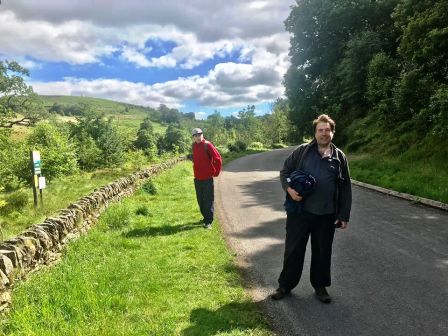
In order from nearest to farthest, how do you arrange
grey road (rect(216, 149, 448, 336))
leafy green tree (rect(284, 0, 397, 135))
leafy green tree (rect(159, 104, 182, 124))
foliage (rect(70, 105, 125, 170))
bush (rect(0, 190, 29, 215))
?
1. grey road (rect(216, 149, 448, 336))
2. bush (rect(0, 190, 29, 215))
3. leafy green tree (rect(284, 0, 397, 135))
4. foliage (rect(70, 105, 125, 170))
5. leafy green tree (rect(159, 104, 182, 124))

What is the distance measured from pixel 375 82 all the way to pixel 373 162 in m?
7.01

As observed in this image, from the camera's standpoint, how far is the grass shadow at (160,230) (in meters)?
8.77

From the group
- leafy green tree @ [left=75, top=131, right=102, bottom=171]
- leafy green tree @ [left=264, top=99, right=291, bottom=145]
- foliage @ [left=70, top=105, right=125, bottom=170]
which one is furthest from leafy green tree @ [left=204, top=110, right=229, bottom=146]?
leafy green tree @ [left=75, top=131, right=102, bottom=171]

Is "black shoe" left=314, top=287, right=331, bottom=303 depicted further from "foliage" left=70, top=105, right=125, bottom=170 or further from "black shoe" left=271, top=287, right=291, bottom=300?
"foliage" left=70, top=105, right=125, bottom=170

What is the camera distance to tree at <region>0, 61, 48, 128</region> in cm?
3608

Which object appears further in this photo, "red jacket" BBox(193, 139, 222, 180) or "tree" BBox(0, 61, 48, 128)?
"tree" BBox(0, 61, 48, 128)

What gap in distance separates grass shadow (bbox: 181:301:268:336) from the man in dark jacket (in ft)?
1.86

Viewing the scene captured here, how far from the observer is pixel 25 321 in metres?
4.27

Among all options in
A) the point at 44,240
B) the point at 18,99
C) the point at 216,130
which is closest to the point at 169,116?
the point at 216,130

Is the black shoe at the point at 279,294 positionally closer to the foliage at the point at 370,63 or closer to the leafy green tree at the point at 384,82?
the foliage at the point at 370,63

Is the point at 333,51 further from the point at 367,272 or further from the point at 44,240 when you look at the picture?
the point at 44,240

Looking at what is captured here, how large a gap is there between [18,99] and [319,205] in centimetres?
3951

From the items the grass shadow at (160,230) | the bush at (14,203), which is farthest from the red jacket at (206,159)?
the bush at (14,203)

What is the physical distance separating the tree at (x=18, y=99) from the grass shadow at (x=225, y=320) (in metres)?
34.2
